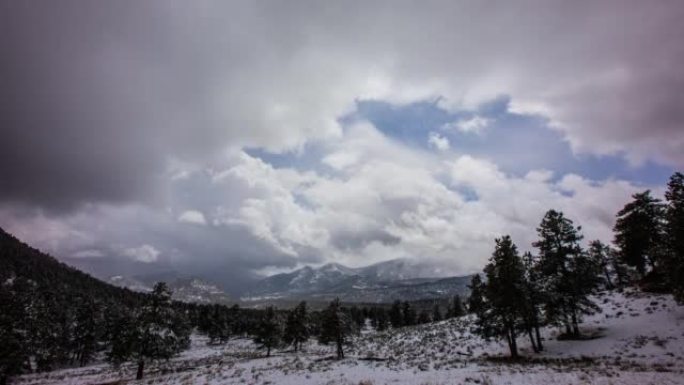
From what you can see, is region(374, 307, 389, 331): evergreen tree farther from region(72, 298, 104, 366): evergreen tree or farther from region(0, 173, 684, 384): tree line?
region(72, 298, 104, 366): evergreen tree

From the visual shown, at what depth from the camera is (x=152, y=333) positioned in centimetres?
4000

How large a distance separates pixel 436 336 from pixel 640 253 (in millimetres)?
29192

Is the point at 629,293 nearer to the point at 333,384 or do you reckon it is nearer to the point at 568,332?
the point at 568,332

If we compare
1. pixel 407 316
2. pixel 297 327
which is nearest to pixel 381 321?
pixel 407 316

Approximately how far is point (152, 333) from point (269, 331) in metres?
28.7

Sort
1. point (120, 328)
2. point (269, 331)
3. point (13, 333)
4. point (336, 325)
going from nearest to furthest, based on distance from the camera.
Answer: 1. point (13, 333)
2. point (336, 325)
3. point (120, 328)
4. point (269, 331)

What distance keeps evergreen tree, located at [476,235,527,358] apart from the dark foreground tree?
35365 mm

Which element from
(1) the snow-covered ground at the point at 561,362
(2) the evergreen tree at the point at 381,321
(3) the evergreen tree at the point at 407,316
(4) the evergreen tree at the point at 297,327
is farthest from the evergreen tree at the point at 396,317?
(1) the snow-covered ground at the point at 561,362

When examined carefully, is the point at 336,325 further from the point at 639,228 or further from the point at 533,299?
the point at 639,228

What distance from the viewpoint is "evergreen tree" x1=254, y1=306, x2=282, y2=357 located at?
65.2 m

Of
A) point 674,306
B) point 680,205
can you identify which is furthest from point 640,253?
point 680,205

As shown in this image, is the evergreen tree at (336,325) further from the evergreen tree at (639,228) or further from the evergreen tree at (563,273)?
the evergreen tree at (639,228)

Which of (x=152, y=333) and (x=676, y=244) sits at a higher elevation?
(x=676, y=244)

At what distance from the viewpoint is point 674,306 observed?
3475 centimetres
